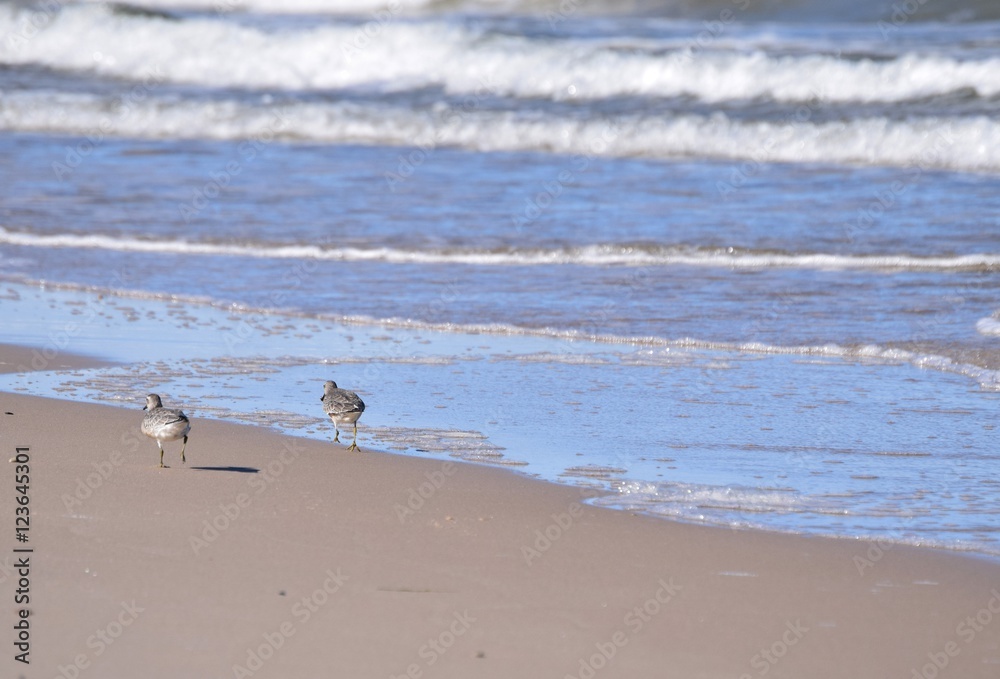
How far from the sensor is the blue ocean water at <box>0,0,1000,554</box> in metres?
6.00

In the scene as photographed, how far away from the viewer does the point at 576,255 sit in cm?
1060

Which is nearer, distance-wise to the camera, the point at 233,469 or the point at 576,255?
the point at 233,469

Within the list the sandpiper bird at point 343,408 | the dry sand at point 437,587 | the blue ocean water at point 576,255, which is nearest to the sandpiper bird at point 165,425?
the dry sand at point 437,587

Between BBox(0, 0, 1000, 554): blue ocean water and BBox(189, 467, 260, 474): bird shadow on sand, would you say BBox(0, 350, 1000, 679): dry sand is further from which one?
BBox(0, 0, 1000, 554): blue ocean water

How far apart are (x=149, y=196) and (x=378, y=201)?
7.59 feet

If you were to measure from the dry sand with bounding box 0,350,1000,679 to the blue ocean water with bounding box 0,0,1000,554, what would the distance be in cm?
37

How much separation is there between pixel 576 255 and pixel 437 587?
6.58 meters

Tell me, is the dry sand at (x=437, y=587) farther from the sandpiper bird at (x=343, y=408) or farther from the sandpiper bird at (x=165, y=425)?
the sandpiper bird at (x=343, y=408)

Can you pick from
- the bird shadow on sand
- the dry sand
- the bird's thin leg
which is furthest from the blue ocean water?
the dry sand

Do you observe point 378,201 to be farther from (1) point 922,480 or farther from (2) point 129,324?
(1) point 922,480

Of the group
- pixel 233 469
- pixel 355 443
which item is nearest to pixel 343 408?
pixel 355 443

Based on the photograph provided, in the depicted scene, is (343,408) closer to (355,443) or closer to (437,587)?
(355,443)

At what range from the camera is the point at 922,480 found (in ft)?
17.7

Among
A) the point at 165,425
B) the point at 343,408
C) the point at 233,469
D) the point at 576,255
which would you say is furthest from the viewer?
the point at 576,255
